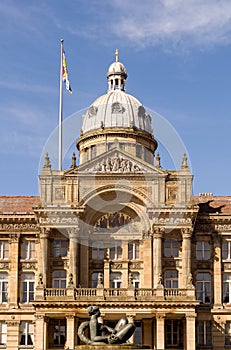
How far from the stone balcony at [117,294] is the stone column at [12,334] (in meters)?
6.05

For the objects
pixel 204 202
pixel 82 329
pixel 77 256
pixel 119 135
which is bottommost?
pixel 82 329

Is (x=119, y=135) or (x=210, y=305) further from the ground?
(x=119, y=135)

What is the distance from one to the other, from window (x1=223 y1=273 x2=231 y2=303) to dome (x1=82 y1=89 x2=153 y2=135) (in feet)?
72.4

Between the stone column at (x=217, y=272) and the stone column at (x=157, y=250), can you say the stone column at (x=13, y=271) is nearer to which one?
the stone column at (x=157, y=250)

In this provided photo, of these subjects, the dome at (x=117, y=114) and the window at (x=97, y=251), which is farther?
the dome at (x=117, y=114)

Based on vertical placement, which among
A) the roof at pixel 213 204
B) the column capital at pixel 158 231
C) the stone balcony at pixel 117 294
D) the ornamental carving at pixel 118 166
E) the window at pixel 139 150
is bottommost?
the stone balcony at pixel 117 294

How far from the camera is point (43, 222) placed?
3241 inches

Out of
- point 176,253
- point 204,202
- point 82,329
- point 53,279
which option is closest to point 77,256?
point 53,279

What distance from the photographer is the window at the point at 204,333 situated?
82.3 metres

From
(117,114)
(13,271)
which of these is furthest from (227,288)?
(117,114)

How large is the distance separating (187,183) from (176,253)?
6450 mm

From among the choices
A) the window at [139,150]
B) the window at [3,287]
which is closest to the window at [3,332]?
the window at [3,287]

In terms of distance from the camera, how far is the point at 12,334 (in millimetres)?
82750

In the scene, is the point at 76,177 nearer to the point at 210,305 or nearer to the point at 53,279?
the point at 53,279
